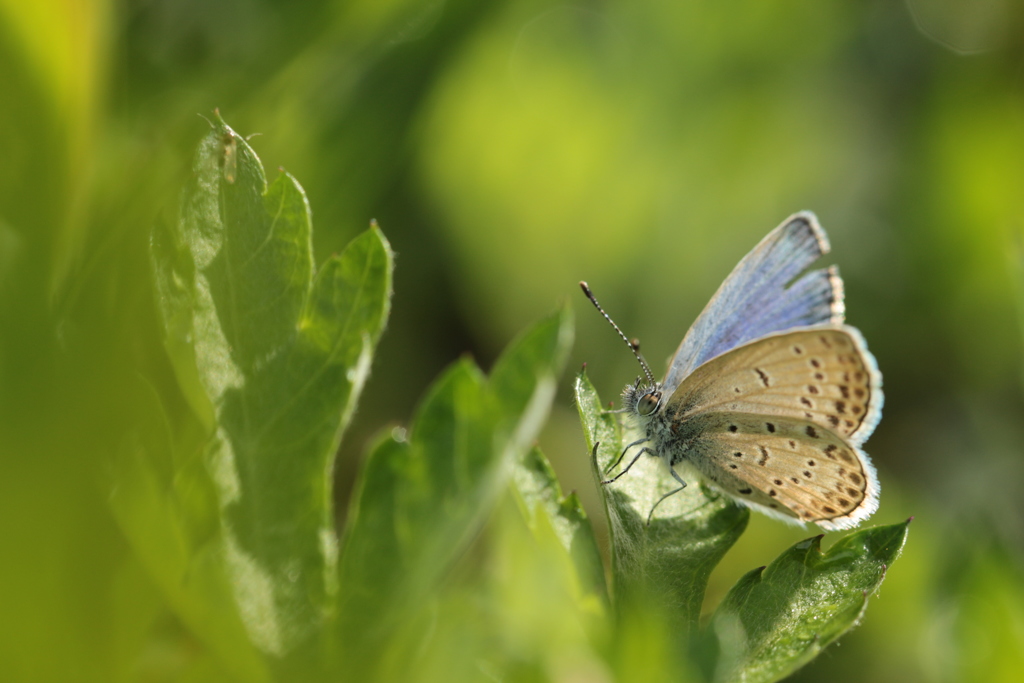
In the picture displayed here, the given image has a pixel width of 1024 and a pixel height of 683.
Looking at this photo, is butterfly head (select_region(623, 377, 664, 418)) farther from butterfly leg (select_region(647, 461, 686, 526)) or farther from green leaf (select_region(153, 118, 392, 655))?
green leaf (select_region(153, 118, 392, 655))

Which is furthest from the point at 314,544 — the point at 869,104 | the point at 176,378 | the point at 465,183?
the point at 869,104

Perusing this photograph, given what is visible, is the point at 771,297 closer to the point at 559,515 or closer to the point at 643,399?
the point at 643,399

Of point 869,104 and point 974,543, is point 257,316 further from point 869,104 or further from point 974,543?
point 869,104

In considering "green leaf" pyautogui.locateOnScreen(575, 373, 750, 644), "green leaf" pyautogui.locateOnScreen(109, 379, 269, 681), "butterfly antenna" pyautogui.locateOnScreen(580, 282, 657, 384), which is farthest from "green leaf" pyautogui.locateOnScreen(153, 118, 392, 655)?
"butterfly antenna" pyautogui.locateOnScreen(580, 282, 657, 384)

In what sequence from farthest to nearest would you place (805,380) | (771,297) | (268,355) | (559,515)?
(771,297), (805,380), (559,515), (268,355)

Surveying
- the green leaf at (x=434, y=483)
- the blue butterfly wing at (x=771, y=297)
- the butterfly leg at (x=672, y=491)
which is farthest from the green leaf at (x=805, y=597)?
the blue butterfly wing at (x=771, y=297)

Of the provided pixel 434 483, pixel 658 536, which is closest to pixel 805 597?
pixel 658 536

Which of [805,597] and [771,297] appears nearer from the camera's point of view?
[805,597]
